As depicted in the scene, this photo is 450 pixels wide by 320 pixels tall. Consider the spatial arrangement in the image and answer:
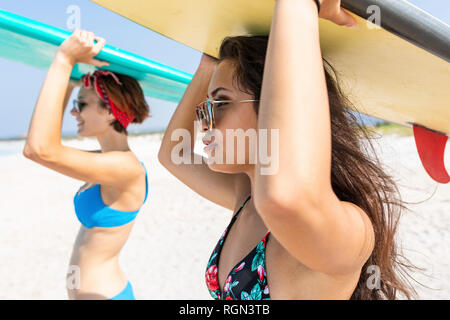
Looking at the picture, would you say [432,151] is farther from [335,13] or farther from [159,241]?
[159,241]

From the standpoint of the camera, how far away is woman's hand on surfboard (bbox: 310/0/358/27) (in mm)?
932

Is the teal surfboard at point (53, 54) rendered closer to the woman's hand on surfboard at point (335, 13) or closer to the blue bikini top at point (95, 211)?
the blue bikini top at point (95, 211)

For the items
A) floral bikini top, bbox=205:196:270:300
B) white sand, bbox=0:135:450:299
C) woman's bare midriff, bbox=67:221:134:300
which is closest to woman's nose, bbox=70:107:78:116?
woman's bare midriff, bbox=67:221:134:300

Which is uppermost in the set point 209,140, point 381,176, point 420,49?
point 420,49

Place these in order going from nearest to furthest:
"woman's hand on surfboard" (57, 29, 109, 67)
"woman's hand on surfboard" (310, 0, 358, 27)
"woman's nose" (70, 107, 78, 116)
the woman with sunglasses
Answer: the woman with sunglasses → "woman's hand on surfboard" (310, 0, 358, 27) → "woman's hand on surfboard" (57, 29, 109, 67) → "woman's nose" (70, 107, 78, 116)

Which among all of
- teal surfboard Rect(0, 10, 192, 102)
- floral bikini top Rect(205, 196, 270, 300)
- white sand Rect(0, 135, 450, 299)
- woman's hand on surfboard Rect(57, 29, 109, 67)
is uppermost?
teal surfboard Rect(0, 10, 192, 102)

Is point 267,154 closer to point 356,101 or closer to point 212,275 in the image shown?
point 212,275

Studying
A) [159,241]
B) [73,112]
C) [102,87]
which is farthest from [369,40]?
[159,241]

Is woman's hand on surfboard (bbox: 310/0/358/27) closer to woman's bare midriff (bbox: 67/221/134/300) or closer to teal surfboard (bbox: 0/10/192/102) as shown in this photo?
teal surfboard (bbox: 0/10/192/102)

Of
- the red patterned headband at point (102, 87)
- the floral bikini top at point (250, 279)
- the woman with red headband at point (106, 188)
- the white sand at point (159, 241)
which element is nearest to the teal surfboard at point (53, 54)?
the red patterned headband at point (102, 87)

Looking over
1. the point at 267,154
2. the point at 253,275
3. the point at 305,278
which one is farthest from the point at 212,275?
the point at 267,154

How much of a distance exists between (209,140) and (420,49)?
704 mm

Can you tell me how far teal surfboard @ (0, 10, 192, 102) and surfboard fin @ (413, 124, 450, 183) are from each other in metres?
1.57
